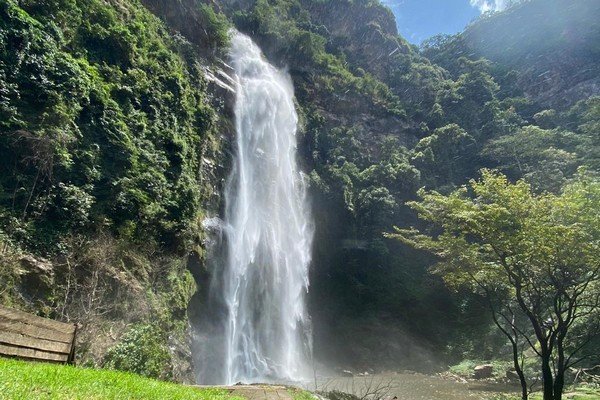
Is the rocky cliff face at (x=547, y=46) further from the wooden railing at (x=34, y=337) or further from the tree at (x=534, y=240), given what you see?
the wooden railing at (x=34, y=337)

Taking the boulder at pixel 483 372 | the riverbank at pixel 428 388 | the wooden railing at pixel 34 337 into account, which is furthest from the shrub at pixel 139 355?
the boulder at pixel 483 372

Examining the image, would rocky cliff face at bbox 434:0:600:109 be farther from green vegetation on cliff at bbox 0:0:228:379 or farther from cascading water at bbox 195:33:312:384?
green vegetation on cliff at bbox 0:0:228:379

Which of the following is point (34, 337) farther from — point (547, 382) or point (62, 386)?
point (547, 382)

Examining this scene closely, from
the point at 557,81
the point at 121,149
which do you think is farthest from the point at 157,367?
the point at 557,81

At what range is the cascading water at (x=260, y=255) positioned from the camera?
79.6ft

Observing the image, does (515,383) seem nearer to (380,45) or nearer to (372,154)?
(372,154)

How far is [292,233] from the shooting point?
Result: 32.9 meters

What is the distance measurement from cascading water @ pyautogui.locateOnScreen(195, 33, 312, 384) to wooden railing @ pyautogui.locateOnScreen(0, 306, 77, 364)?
60.1 feet

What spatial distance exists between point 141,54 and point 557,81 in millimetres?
57947

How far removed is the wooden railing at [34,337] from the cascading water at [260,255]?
1832cm

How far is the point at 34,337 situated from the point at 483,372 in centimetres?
2784

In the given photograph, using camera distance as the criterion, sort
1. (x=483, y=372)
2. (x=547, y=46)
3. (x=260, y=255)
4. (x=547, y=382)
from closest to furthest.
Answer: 1. (x=547, y=382)
2. (x=483, y=372)
3. (x=260, y=255)
4. (x=547, y=46)

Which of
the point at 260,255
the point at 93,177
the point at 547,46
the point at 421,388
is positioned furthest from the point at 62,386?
the point at 547,46

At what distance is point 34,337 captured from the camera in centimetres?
507
